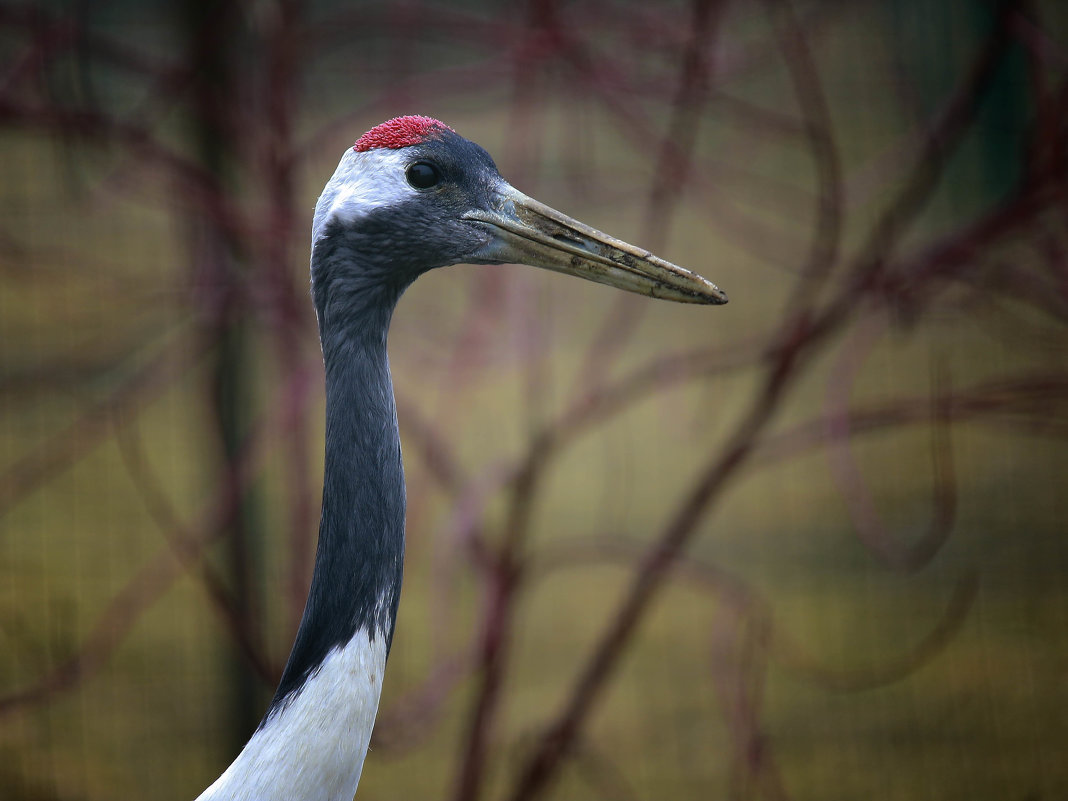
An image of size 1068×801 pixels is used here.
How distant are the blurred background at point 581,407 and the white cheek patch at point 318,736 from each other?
19.1 inches

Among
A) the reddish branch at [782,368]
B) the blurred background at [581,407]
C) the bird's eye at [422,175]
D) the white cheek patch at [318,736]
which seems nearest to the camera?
the white cheek patch at [318,736]

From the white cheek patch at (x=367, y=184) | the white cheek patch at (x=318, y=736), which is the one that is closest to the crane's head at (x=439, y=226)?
the white cheek patch at (x=367, y=184)

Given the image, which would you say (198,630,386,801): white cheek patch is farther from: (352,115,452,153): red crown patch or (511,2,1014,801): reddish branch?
(511,2,1014,801): reddish branch

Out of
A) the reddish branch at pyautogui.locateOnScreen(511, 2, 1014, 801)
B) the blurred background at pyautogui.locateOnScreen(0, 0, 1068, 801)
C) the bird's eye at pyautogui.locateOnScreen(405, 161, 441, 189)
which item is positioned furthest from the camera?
the blurred background at pyautogui.locateOnScreen(0, 0, 1068, 801)

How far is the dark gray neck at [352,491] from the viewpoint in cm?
122

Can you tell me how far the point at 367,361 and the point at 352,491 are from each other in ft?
0.52

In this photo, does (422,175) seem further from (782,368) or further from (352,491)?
(782,368)

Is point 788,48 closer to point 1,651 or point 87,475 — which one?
point 1,651

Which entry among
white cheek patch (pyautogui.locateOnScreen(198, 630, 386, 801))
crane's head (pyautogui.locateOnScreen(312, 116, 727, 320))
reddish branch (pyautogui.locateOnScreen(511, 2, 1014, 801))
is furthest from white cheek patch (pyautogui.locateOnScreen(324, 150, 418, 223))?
reddish branch (pyautogui.locateOnScreen(511, 2, 1014, 801))

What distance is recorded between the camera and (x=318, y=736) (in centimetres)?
121

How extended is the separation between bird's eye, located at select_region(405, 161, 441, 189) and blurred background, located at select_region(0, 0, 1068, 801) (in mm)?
582

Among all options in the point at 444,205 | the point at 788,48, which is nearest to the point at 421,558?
the point at 788,48

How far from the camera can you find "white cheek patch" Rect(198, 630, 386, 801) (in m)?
1.21

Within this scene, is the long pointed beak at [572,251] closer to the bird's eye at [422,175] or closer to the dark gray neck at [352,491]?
the bird's eye at [422,175]
